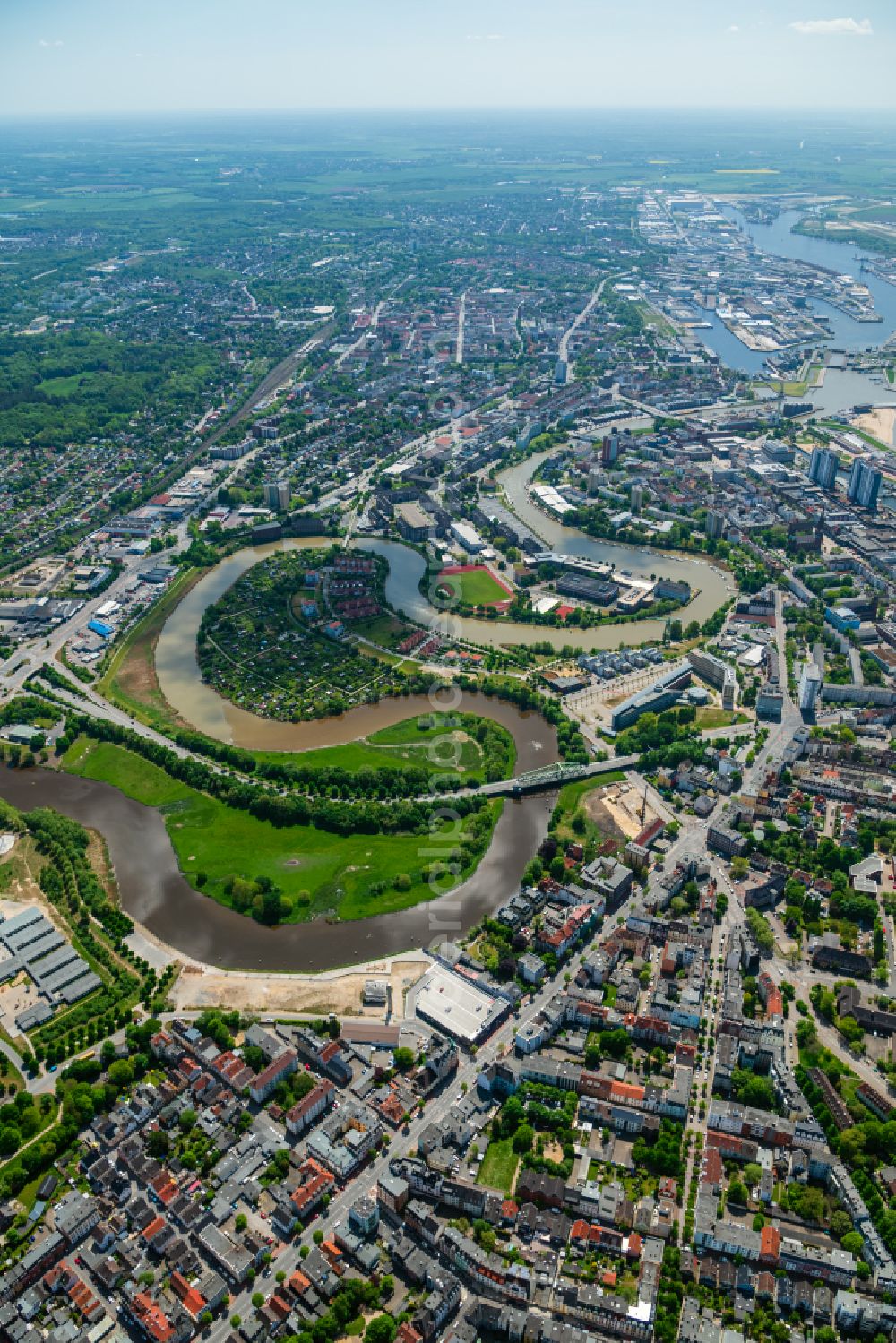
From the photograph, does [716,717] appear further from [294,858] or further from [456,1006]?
[456,1006]

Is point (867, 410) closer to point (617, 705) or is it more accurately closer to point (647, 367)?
point (647, 367)

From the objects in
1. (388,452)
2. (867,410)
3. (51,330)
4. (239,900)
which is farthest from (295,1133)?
(51,330)

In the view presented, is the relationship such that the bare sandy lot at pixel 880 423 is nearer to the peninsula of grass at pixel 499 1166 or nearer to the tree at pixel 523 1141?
the tree at pixel 523 1141

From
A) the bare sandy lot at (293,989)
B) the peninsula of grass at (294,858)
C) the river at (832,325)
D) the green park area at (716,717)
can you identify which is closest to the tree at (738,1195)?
the bare sandy lot at (293,989)

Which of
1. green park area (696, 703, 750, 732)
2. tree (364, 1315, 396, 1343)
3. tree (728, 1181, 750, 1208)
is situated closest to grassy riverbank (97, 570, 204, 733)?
green park area (696, 703, 750, 732)

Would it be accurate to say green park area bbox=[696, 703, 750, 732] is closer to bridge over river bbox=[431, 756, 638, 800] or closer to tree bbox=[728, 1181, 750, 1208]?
bridge over river bbox=[431, 756, 638, 800]
